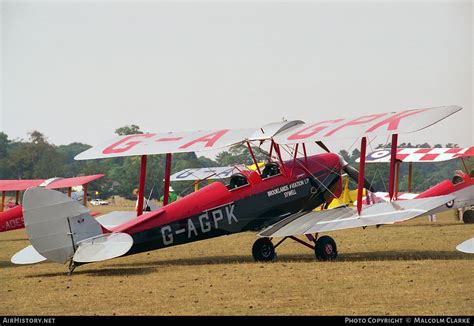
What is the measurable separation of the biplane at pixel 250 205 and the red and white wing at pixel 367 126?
0.06 feet

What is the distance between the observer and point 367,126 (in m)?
12.8

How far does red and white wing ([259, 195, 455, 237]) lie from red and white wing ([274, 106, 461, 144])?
134 cm

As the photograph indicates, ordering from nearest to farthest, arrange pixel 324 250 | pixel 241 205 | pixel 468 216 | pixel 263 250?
pixel 324 250, pixel 241 205, pixel 263 250, pixel 468 216

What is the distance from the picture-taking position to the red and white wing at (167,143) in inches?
552

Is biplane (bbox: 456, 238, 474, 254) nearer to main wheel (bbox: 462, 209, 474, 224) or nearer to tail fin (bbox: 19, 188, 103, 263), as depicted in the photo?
tail fin (bbox: 19, 188, 103, 263)

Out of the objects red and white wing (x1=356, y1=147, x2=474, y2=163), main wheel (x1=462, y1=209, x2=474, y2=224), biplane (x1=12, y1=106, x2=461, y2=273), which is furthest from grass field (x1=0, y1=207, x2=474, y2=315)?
red and white wing (x1=356, y1=147, x2=474, y2=163)

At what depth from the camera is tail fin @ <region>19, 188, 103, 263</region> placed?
1145cm

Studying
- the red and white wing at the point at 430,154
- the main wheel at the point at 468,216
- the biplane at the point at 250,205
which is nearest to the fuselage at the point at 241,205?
the biplane at the point at 250,205

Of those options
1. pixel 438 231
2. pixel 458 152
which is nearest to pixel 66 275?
pixel 438 231

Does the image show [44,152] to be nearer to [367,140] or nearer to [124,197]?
[124,197]

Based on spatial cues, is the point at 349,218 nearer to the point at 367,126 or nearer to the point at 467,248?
the point at 367,126

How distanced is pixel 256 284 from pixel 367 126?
3.41 meters

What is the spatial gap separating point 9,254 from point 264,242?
23.9 ft

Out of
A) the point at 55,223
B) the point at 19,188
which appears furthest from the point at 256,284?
the point at 19,188
